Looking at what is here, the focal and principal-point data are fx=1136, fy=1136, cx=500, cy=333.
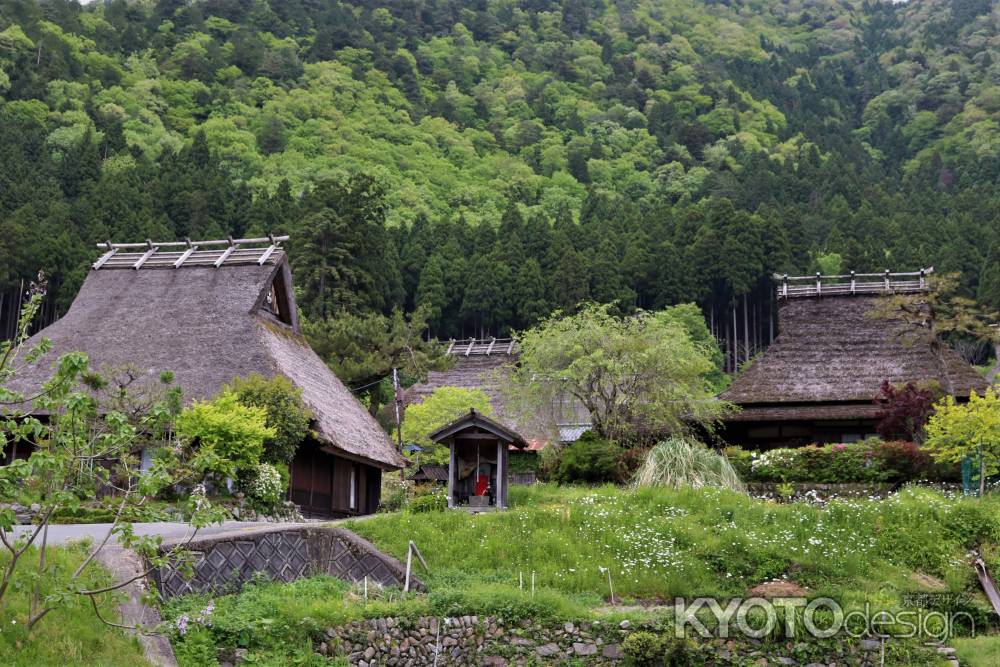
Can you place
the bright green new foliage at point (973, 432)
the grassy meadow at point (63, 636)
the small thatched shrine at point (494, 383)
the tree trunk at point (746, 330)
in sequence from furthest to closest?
the tree trunk at point (746, 330) → the small thatched shrine at point (494, 383) → the bright green new foliage at point (973, 432) → the grassy meadow at point (63, 636)

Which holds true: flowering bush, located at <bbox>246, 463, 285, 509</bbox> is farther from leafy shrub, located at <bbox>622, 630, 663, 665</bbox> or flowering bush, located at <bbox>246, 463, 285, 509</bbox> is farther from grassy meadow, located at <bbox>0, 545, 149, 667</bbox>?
leafy shrub, located at <bbox>622, 630, 663, 665</bbox>

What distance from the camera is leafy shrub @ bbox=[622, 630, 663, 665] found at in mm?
15984

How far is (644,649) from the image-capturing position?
16.0 metres

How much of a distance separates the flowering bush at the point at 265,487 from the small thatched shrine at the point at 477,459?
13.0ft

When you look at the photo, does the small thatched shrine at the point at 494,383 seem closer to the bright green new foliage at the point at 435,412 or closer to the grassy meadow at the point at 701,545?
the bright green new foliage at the point at 435,412

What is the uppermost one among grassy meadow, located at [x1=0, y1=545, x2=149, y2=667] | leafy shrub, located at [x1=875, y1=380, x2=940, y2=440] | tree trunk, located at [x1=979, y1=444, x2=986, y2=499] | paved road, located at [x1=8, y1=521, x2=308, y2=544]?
leafy shrub, located at [x1=875, y1=380, x2=940, y2=440]

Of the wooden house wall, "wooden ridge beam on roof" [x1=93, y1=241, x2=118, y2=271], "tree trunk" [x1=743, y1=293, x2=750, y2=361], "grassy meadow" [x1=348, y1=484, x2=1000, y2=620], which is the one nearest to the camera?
"grassy meadow" [x1=348, y1=484, x2=1000, y2=620]

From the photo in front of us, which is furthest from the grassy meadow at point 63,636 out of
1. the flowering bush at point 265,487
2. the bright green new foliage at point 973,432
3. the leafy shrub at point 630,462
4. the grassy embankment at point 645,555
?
the bright green new foliage at point 973,432

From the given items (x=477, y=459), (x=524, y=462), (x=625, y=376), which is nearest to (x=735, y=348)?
(x=625, y=376)

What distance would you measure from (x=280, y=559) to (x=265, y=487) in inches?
277

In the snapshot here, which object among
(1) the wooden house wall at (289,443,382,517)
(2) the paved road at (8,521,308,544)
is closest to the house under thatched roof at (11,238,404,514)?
(1) the wooden house wall at (289,443,382,517)

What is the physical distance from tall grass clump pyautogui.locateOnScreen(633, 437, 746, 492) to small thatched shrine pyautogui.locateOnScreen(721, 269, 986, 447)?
24.3 ft

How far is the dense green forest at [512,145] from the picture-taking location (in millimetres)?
57812

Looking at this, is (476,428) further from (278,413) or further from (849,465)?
(849,465)
